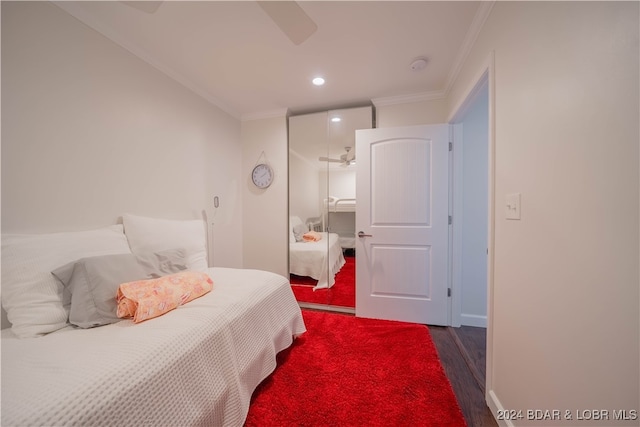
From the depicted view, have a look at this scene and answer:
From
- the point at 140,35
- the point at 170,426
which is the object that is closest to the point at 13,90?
the point at 140,35

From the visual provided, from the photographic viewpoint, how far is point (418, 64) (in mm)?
1815

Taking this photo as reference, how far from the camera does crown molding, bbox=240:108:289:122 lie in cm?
267

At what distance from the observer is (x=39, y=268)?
3.41ft

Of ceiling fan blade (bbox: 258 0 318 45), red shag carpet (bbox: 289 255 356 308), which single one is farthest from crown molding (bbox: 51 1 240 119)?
red shag carpet (bbox: 289 255 356 308)

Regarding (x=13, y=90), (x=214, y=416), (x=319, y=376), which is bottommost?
(x=319, y=376)

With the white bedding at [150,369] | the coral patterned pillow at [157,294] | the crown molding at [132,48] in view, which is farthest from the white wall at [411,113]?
the coral patterned pillow at [157,294]

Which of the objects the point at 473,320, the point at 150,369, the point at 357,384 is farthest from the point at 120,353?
the point at 473,320

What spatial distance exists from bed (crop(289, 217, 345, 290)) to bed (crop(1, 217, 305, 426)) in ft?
3.85

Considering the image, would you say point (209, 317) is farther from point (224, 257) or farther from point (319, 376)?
point (224, 257)

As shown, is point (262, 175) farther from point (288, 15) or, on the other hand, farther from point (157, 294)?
point (157, 294)

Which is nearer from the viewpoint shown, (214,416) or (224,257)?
(214,416)

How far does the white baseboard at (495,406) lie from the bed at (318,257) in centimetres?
159

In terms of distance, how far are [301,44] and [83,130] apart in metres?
1.53

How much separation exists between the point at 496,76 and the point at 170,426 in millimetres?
2148
